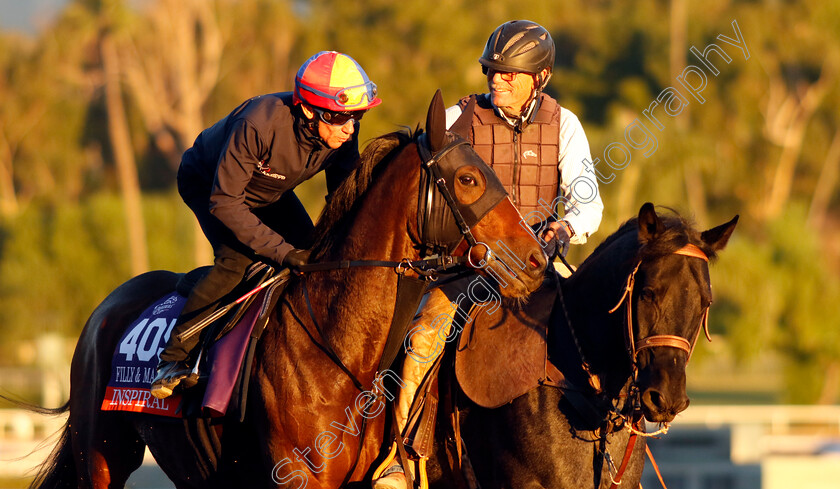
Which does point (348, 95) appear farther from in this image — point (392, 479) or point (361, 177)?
point (392, 479)

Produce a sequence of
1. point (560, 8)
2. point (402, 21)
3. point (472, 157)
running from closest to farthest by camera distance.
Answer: point (472, 157) < point (402, 21) < point (560, 8)

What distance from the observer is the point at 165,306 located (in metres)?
6.57

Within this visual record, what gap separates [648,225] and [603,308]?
1.64 ft

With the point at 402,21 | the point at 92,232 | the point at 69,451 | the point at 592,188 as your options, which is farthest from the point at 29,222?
the point at 592,188

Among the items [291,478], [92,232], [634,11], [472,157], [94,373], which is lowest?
[291,478]

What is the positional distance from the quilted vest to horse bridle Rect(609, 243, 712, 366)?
137cm

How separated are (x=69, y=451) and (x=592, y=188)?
3.92 meters

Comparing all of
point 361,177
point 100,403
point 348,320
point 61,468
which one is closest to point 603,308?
point 348,320

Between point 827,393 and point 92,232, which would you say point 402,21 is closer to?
point 92,232

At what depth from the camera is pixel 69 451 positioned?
720 cm

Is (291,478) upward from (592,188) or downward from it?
downward

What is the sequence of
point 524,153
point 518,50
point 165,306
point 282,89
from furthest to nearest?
point 282,89 → point 165,306 → point 524,153 → point 518,50

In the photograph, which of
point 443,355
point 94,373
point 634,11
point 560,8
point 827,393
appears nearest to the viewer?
point 443,355

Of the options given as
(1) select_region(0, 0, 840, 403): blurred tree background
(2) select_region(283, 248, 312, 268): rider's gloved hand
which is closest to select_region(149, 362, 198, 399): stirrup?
(2) select_region(283, 248, 312, 268): rider's gloved hand
